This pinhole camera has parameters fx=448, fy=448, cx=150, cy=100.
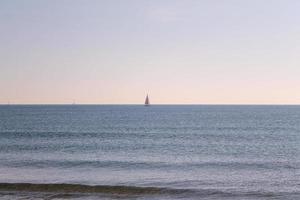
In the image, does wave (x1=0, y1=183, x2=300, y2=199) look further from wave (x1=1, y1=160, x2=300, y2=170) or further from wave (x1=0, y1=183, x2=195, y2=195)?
wave (x1=1, y1=160, x2=300, y2=170)

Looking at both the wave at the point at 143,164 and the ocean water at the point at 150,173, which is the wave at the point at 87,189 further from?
the wave at the point at 143,164

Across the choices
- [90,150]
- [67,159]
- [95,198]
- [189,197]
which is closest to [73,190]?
[95,198]

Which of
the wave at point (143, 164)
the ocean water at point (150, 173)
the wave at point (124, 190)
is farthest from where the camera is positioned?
the wave at point (143, 164)

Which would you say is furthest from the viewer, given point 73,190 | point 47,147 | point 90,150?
point 47,147

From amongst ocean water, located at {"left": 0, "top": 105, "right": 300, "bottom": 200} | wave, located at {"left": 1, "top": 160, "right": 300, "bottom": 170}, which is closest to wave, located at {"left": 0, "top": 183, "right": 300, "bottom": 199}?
ocean water, located at {"left": 0, "top": 105, "right": 300, "bottom": 200}

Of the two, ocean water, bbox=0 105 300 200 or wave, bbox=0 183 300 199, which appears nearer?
wave, bbox=0 183 300 199

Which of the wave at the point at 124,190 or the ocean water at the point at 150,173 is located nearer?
the wave at the point at 124,190

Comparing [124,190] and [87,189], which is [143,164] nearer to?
[124,190]

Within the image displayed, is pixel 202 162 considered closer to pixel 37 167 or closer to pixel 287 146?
pixel 37 167

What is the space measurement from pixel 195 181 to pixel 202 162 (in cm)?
987

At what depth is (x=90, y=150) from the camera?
51219 millimetres

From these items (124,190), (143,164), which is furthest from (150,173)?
(124,190)

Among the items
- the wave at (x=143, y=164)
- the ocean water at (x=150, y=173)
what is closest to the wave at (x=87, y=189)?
the ocean water at (x=150, y=173)

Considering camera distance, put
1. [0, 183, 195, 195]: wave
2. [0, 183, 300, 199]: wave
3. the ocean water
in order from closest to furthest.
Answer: [0, 183, 300, 199]: wave < the ocean water < [0, 183, 195, 195]: wave
